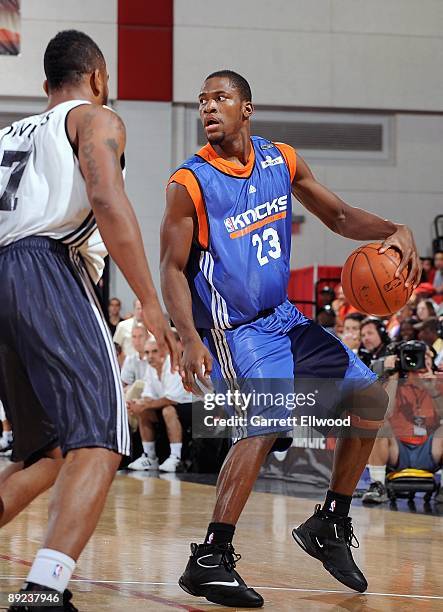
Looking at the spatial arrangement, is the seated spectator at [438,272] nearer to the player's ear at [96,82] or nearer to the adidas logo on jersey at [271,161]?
the adidas logo on jersey at [271,161]

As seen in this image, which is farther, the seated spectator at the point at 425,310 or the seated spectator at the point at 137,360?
the seated spectator at the point at 137,360

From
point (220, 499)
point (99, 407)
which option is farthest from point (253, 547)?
point (99, 407)

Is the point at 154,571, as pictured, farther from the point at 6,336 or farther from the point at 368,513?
the point at 368,513

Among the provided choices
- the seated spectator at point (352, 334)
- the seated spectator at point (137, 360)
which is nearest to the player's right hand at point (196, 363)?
the seated spectator at point (352, 334)

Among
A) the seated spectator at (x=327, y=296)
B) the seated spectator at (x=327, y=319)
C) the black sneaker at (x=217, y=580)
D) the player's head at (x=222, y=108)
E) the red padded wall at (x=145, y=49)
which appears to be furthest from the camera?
the red padded wall at (x=145, y=49)

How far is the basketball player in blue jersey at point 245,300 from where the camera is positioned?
403 cm

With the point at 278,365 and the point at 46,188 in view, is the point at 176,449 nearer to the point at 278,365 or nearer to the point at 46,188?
the point at 278,365

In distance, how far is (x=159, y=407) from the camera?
10.7 meters

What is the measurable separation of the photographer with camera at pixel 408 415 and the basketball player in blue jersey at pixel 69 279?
4.97m

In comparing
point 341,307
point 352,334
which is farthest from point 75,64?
point 341,307

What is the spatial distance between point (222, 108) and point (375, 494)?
13.5ft

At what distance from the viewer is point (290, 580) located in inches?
169

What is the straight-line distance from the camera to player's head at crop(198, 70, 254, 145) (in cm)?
430

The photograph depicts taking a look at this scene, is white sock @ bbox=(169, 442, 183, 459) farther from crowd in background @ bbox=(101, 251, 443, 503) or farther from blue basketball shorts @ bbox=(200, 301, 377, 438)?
blue basketball shorts @ bbox=(200, 301, 377, 438)
